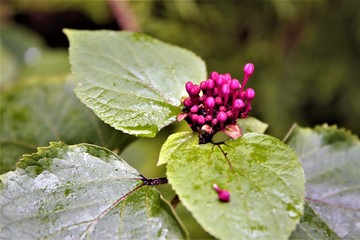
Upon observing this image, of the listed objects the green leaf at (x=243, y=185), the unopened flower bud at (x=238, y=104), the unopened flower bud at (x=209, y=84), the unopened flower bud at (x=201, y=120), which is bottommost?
the green leaf at (x=243, y=185)

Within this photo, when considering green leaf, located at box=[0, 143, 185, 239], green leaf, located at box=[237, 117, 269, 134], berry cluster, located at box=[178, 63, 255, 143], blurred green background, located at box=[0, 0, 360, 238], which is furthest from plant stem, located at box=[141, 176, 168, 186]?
blurred green background, located at box=[0, 0, 360, 238]

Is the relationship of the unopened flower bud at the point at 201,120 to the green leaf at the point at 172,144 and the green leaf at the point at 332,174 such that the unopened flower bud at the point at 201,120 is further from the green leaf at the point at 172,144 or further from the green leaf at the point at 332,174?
the green leaf at the point at 332,174

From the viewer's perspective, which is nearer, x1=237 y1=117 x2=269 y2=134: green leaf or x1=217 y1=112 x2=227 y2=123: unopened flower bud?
x1=217 y1=112 x2=227 y2=123: unopened flower bud

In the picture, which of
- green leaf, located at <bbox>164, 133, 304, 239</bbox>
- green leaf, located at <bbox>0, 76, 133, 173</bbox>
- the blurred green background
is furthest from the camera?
the blurred green background

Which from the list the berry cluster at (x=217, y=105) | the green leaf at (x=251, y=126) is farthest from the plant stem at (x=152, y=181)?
the green leaf at (x=251, y=126)

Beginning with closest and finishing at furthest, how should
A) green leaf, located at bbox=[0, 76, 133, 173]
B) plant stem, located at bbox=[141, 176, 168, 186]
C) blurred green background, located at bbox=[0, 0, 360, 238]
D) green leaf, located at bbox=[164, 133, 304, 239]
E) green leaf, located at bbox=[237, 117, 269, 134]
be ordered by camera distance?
green leaf, located at bbox=[164, 133, 304, 239], plant stem, located at bbox=[141, 176, 168, 186], green leaf, located at bbox=[237, 117, 269, 134], green leaf, located at bbox=[0, 76, 133, 173], blurred green background, located at bbox=[0, 0, 360, 238]

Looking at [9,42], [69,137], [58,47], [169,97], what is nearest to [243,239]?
[169,97]

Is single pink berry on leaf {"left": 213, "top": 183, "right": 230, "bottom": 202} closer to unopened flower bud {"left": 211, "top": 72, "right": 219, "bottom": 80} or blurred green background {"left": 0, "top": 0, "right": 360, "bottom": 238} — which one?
unopened flower bud {"left": 211, "top": 72, "right": 219, "bottom": 80}
